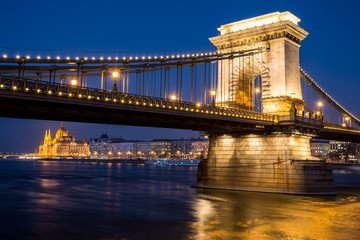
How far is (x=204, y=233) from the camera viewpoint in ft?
80.2

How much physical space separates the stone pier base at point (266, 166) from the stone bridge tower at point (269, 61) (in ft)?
15.2

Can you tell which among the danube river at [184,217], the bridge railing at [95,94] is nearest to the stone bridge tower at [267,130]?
the danube river at [184,217]

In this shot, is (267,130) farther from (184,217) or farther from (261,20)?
(184,217)

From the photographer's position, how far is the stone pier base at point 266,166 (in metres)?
43.0

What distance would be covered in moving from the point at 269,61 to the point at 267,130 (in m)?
9.65

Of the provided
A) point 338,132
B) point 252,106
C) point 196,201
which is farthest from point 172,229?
point 338,132

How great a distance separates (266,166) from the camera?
44781 mm

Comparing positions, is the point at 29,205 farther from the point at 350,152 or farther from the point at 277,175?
the point at 350,152

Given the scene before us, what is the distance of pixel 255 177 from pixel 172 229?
2195 centimetres

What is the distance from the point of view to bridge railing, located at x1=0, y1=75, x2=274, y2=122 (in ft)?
83.4

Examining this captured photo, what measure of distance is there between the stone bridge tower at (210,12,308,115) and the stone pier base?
4.64 metres

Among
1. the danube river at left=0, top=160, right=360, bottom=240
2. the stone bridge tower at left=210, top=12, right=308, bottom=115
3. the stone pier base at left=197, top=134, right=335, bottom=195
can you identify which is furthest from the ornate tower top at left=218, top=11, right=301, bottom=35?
the danube river at left=0, top=160, right=360, bottom=240

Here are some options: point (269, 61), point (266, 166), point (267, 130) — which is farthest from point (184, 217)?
point (269, 61)

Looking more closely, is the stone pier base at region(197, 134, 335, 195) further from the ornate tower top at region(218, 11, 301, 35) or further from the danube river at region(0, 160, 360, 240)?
the ornate tower top at region(218, 11, 301, 35)
